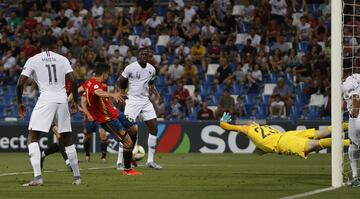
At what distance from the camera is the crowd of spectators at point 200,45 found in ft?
98.8

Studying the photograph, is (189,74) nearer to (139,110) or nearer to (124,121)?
(139,110)

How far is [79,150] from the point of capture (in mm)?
29141

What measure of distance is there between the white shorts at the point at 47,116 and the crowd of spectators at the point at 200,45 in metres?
14.7

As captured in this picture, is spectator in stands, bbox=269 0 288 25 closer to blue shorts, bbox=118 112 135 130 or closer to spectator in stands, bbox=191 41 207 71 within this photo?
spectator in stands, bbox=191 41 207 71

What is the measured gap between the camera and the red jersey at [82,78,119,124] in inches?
723

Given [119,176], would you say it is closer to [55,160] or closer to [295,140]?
[295,140]

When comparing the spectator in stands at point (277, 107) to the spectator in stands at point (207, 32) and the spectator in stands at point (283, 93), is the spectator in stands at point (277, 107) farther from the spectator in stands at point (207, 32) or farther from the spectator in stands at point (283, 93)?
the spectator in stands at point (207, 32)

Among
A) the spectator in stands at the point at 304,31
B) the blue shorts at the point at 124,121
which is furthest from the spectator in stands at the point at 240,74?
the blue shorts at the point at 124,121

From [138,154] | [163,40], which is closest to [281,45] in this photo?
[163,40]

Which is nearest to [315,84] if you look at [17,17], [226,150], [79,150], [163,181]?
[226,150]

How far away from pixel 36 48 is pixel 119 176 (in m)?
16.3

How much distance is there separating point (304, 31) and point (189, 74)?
4147mm

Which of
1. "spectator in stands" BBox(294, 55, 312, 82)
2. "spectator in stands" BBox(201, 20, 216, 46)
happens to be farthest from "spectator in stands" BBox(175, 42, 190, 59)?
"spectator in stands" BBox(294, 55, 312, 82)

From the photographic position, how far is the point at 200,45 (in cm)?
3212
